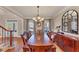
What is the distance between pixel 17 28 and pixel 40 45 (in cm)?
934

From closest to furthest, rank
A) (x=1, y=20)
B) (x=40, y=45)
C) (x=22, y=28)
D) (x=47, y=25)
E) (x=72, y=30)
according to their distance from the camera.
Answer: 1. (x=40, y=45)
2. (x=72, y=30)
3. (x=1, y=20)
4. (x=47, y=25)
5. (x=22, y=28)

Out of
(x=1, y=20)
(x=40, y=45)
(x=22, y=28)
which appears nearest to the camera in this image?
(x=40, y=45)

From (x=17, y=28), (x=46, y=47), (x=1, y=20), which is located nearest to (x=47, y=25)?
(x=17, y=28)

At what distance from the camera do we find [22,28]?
12391 millimetres

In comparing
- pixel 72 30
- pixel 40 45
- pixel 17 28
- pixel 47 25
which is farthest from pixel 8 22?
pixel 40 45
